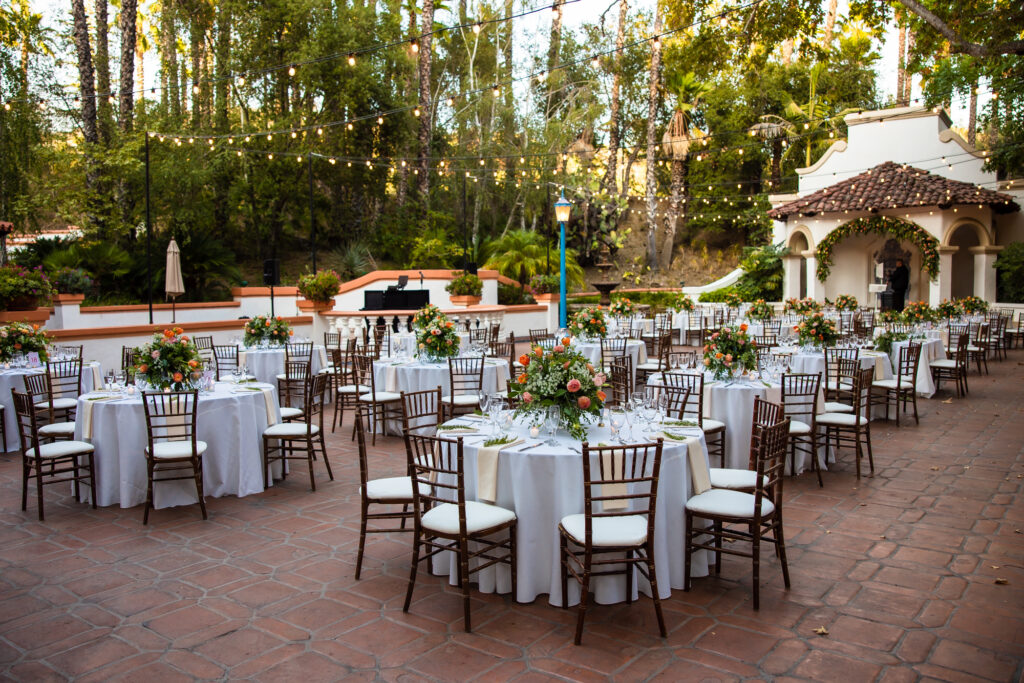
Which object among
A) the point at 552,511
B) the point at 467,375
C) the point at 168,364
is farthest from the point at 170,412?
the point at 552,511

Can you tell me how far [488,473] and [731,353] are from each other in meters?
3.82

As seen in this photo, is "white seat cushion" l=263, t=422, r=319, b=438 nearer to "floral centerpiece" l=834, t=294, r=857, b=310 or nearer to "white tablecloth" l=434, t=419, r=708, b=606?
"white tablecloth" l=434, t=419, r=708, b=606

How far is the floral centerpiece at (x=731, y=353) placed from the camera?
24.3 ft

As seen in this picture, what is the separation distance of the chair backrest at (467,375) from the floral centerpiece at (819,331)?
4229 millimetres

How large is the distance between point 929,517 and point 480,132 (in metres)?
25.2

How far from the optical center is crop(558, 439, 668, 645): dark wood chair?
12.8ft

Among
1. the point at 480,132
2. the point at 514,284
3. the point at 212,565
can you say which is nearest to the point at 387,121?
the point at 480,132

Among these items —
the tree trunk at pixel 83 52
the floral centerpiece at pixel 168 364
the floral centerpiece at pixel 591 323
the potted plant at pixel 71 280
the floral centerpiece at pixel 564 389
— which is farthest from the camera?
the tree trunk at pixel 83 52

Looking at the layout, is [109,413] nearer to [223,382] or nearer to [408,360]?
[223,382]

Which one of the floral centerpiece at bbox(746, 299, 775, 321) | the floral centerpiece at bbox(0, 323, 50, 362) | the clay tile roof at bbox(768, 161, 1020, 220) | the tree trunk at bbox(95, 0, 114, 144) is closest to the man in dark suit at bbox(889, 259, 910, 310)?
the clay tile roof at bbox(768, 161, 1020, 220)

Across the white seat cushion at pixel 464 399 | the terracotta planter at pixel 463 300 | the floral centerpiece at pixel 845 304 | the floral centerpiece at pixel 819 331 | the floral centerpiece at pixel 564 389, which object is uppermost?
the terracotta planter at pixel 463 300

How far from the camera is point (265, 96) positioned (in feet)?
84.9

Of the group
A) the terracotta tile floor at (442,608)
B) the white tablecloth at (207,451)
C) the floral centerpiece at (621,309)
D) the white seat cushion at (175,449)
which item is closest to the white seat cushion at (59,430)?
the white tablecloth at (207,451)

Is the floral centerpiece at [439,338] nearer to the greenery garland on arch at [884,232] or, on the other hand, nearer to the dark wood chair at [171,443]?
the dark wood chair at [171,443]
